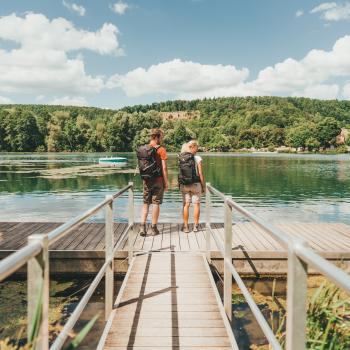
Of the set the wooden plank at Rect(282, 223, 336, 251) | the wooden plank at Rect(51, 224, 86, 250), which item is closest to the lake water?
the wooden plank at Rect(282, 223, 336, 251)

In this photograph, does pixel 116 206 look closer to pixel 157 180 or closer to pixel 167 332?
pixel 157 180

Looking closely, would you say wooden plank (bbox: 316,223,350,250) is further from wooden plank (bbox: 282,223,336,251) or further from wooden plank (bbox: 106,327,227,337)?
wooden plank (bbox: 106,327,227,337)

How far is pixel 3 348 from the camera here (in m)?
3.09

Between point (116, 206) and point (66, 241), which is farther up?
point (66, 241)

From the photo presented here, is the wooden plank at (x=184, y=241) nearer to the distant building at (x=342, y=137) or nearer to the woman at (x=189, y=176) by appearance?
the woman at (x=189, y=176)

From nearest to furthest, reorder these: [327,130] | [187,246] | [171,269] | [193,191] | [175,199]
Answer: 1. [171,269]
2. [187,246]
3. [193,191]
4. [175,199]
5. [327,130]

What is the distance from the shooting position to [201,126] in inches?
5664

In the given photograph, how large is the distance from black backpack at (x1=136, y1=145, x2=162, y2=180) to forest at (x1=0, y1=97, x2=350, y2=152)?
70.8 m

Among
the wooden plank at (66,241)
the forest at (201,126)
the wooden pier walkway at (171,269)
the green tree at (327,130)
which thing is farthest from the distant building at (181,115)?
the wooden pier walkway at (171,269)

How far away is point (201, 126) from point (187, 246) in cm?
13842

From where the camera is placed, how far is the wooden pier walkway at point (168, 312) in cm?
368

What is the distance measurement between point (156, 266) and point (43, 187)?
19969mm

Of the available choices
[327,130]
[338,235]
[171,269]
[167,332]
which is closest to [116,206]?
[338,235]

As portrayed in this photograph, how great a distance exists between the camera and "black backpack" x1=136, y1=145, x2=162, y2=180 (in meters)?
6.92
